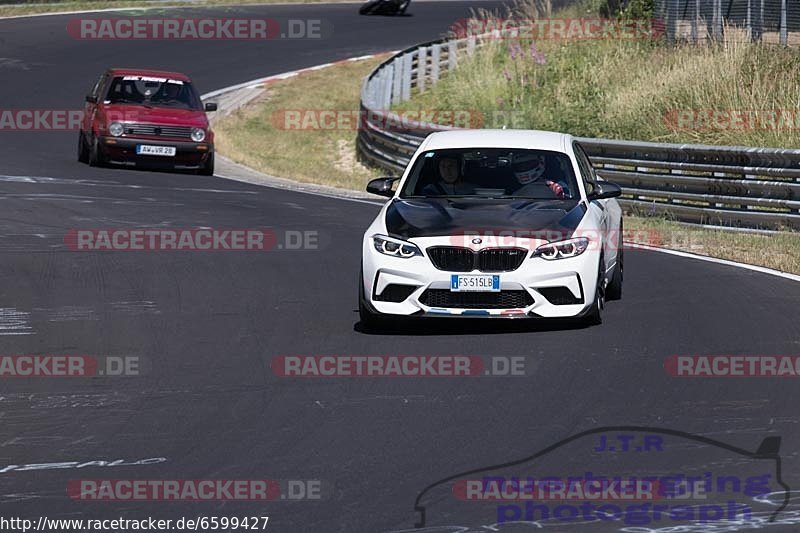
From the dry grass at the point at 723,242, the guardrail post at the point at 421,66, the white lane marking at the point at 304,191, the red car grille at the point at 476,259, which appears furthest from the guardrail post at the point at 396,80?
the red car grille at the point at 476,259

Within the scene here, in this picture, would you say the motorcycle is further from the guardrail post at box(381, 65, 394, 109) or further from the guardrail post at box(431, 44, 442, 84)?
the guardrail post at box(381, 65, 394, 109)

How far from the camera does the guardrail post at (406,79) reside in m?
34.9

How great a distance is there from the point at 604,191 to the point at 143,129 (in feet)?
46.6

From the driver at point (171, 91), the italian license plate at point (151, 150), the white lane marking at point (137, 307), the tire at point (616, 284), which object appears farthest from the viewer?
the driver at point (171, 91)

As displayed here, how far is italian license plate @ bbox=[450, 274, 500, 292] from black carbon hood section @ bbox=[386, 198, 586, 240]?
356 millimetres

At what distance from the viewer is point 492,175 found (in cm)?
1254

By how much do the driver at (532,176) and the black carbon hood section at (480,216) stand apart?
0.17 m

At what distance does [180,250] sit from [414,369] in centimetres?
665

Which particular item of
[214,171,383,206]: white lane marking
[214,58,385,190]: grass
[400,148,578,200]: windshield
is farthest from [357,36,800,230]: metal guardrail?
[400,148,578,200]: windshield

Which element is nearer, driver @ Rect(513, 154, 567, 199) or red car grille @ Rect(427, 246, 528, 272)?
red car grille @ Rect(427, 246, 528, 272)

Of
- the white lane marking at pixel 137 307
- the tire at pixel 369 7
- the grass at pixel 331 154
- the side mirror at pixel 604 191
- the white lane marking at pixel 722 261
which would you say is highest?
the side mirror at pixel 604 191

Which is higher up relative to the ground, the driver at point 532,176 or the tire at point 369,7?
the driver at point 532,176

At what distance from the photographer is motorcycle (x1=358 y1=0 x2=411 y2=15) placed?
53.2 m

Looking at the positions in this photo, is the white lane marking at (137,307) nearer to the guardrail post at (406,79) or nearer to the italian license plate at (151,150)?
the italian license plate at (151,150)
